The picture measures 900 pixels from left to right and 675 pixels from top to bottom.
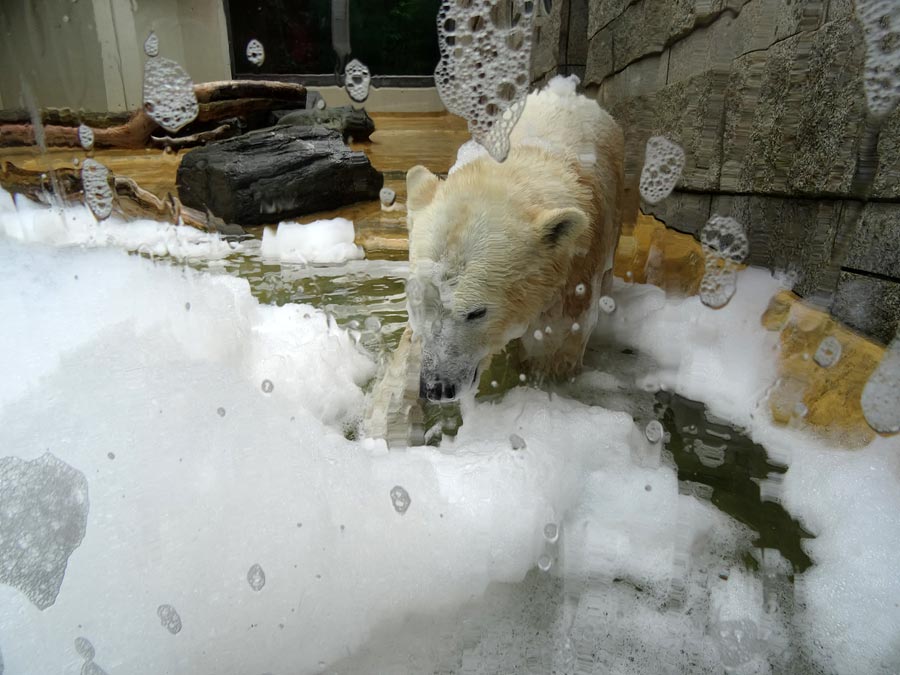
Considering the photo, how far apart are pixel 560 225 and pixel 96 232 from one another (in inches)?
41.9

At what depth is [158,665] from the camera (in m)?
0.57

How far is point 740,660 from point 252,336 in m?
1.03

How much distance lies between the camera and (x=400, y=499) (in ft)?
2.49

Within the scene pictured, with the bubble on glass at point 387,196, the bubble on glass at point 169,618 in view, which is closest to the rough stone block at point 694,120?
the bubble on glass at point 387,196

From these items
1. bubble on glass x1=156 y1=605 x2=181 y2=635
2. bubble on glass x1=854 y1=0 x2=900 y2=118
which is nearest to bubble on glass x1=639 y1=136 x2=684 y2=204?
bubble on glass x1=854 y1=0 x2=900 y2=118

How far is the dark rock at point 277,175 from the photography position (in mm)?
853

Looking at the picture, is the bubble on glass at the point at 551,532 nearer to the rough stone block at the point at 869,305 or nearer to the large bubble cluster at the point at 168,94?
the rough stone block at the point at 869,305

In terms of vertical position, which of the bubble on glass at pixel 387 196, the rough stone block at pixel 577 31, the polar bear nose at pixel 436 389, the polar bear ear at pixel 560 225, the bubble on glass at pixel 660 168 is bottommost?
the polar bear nose at pixel 436 389

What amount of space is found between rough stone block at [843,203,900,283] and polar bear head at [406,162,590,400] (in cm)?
41

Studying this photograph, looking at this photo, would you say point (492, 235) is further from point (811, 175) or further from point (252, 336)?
point (252, 336)

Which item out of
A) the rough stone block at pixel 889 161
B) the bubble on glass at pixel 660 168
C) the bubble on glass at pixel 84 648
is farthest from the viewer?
the bubble on glass at pixel 660 168

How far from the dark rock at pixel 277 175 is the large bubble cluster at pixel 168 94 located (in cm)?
6

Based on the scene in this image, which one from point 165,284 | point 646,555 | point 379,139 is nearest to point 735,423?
point 646,555

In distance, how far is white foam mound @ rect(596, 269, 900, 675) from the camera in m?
0.63
